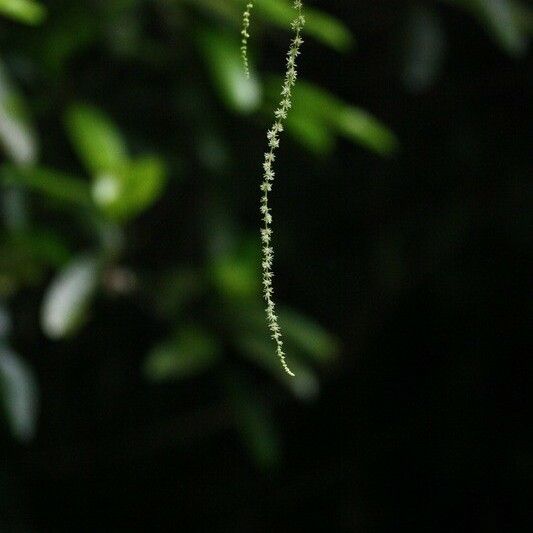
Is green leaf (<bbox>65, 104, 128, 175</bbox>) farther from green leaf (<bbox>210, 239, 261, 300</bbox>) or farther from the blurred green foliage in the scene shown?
green leaf (<bbox>210, 239, 261, 300</bbox>)

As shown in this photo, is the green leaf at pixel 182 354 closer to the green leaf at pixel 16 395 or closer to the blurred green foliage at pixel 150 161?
the blurred green foliage at pixel 150 161

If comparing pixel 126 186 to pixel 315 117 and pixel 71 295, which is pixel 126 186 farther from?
pixel 315 117

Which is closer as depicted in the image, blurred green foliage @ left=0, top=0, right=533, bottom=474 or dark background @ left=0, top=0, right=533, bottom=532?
blurred green foliage @ left=0, top=0, right=533, bottom=474

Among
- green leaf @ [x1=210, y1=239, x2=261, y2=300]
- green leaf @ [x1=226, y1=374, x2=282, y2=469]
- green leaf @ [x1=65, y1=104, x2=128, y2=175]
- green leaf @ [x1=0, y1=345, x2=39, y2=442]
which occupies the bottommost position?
green leaf @ [x1=226, y1=374, x2=282, y2=469]

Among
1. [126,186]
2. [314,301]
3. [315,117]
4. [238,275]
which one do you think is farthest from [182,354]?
[314,301]

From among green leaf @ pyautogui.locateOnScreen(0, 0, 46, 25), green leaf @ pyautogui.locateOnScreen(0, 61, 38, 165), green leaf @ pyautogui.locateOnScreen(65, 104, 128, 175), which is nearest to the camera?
green leaf @ pyautogui.locateOnScreen(0, 0, 46, 25)

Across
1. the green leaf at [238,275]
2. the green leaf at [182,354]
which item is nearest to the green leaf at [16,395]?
the green leaf at [182,354]

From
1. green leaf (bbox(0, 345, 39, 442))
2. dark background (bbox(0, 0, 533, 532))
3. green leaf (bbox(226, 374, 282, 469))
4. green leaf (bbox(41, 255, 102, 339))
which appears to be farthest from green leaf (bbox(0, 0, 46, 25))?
green leaf (bbox(226, 374, 282, 469))
